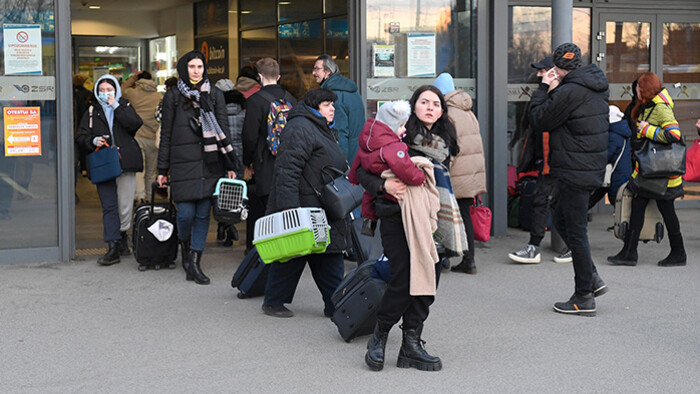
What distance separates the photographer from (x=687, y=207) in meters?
13.2

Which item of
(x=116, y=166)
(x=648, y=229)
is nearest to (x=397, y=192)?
(x=116, y=166)

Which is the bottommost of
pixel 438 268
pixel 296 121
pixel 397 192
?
pixel 438 268

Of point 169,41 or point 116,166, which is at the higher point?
point 169,41

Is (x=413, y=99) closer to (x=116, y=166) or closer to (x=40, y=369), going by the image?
(x=40, y=369)

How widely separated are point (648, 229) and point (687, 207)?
14.4 ft

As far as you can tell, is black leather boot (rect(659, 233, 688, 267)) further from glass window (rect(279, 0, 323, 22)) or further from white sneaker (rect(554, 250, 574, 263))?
glass window (rect(279, 0, 323, 22))

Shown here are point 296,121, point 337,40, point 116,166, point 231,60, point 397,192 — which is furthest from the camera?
point 231,60

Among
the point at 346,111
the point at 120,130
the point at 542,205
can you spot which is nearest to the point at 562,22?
the point at 542,205

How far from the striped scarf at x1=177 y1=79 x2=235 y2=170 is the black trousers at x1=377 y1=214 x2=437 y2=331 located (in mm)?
2821

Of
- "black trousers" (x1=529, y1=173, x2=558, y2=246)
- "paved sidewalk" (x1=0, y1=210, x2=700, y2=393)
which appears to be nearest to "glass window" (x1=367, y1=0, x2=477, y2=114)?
"black trousers" (x1=529, y1=173, x2=558, y2=246)

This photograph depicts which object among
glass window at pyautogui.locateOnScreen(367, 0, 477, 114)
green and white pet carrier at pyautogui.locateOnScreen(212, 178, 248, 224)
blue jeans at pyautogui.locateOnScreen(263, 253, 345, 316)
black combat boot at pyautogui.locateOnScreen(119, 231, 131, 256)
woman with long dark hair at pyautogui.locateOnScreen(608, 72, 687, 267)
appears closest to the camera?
blue jeans at pyautogui.locateOnScreen(263, 253, 345, 316)

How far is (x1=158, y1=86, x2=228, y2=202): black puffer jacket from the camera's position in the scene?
7914 millimetres

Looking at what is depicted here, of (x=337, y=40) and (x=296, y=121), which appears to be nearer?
(x=296, y=121)

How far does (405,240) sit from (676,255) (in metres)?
4.53
